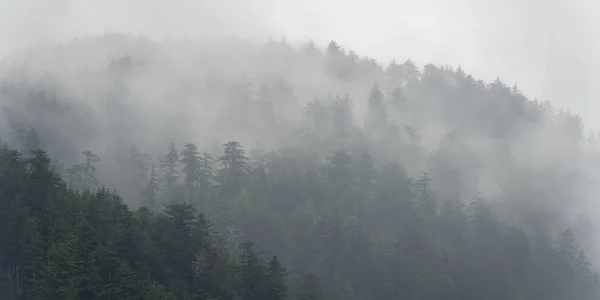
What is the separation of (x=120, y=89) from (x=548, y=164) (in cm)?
7912

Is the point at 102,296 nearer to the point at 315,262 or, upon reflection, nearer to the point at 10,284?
the point at 10,284

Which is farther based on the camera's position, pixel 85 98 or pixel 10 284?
pixel 85 98

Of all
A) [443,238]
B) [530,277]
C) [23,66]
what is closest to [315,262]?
[443,238]

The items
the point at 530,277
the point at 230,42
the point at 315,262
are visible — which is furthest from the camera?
the point at 230,42

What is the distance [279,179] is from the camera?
11731 centimetres

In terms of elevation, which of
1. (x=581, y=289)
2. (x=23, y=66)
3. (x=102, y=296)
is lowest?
(x=102, y=296)

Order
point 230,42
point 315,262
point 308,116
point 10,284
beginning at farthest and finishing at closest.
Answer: point 230,42, point 308,116, point 315,262, point 10,284

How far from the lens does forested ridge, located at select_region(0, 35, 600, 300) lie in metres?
73.7

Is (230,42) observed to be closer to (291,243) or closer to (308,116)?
(308,116)

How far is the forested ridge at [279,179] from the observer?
7369 cm

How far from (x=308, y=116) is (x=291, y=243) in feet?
137

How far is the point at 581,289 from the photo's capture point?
385 ft

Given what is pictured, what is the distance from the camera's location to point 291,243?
103 metres

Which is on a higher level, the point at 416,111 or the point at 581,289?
the point at 416,111
